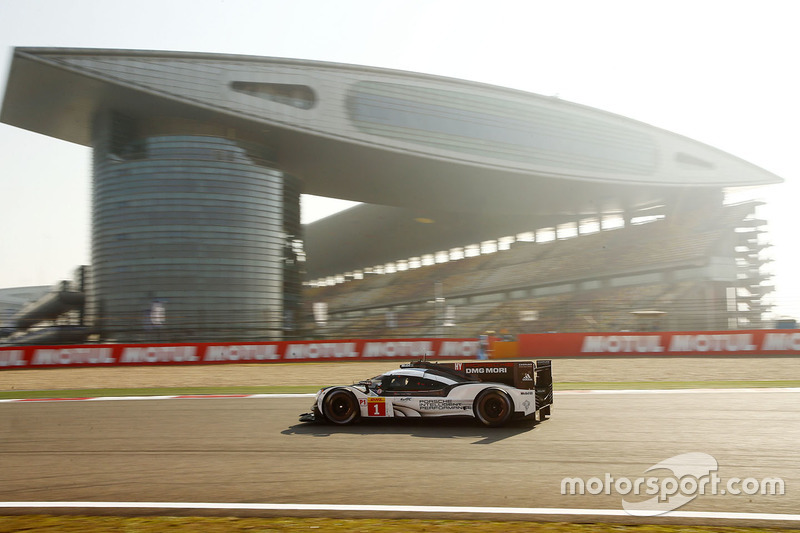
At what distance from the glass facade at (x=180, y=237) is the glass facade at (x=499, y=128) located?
926 cm

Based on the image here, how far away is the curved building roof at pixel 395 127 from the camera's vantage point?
112ft

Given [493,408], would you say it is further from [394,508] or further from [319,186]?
[319,186]

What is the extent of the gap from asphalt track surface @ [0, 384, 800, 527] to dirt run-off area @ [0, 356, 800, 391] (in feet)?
27.1

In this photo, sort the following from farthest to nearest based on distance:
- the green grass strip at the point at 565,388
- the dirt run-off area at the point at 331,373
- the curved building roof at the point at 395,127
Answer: the curved building roof at the point at 395,127, the dirt run-off area at the point at 331,373, the green grass strip at the point at 565,388

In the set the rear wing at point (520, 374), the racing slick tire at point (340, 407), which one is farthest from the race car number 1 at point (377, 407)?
the rear wing at point (520, 374)

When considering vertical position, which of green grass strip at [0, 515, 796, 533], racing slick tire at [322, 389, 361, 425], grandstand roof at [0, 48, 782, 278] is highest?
grandstand roof at [0, 48, 782, 278]

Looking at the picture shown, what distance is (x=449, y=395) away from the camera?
981cm

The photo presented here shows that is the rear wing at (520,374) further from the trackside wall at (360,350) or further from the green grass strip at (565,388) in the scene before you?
the trackside wall at (360,350)

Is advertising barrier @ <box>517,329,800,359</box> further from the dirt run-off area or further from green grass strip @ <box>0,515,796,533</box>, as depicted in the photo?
green grass strip @ <box>0,515,796,533</box>

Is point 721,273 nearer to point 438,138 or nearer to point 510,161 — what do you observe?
point 510,161

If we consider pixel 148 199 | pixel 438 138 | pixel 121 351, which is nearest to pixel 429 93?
pixel 438 138

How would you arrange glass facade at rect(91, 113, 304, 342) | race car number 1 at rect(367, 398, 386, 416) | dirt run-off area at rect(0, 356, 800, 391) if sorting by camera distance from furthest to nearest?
glass facade at rect(91, 113, 304, 342), dirt run-off area at rect(0, 356, 800, 391), race car number 1 at rect(367, 398, 386, 416)

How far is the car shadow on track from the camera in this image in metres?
8.99

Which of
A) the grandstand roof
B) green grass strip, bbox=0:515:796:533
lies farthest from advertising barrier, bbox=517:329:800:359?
green grass strip, bbox=0:515:796:533
